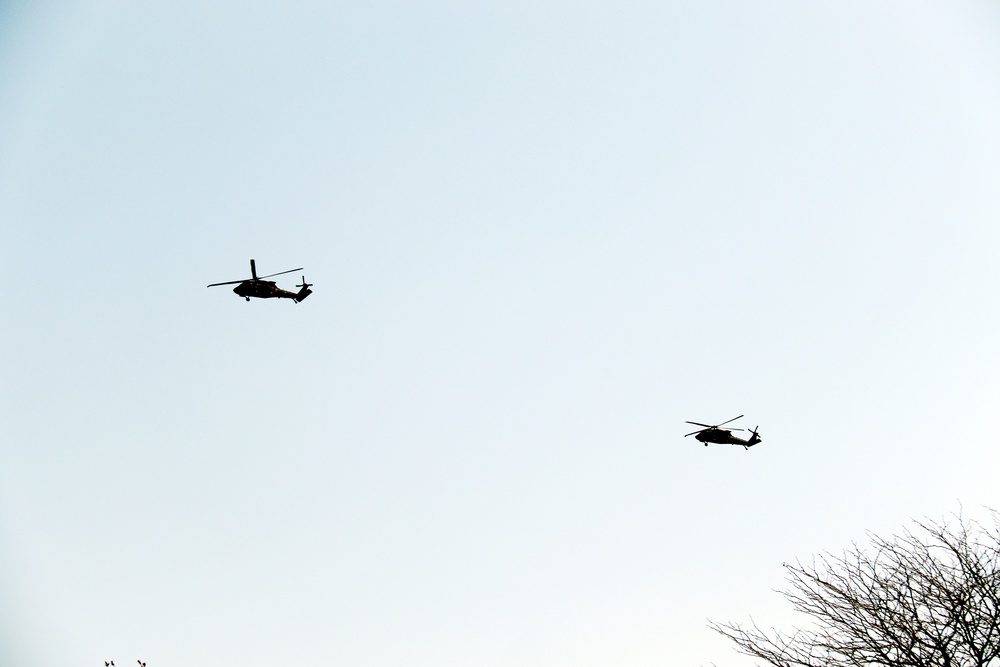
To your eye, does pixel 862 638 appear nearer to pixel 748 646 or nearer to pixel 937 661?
pixel 937 661

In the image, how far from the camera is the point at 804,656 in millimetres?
14359

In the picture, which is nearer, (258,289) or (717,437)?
(258,289)

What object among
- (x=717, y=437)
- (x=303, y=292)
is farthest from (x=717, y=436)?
(x=303, y=292)

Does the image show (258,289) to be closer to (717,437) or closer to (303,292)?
(303,292)

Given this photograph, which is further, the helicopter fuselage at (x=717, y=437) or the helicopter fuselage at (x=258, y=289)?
the helicopter fuselage at (x=717, y=437)

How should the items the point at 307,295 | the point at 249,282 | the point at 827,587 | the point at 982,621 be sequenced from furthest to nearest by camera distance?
the point at 307,295 < the point at 249,282 < the point at 827,587 < the point at 982,621

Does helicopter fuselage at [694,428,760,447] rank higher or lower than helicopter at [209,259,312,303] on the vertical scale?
lower

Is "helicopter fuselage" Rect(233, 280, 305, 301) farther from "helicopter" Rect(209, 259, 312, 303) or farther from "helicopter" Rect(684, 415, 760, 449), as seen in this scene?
"helicopter" Rect(684, 415, 760, 449)

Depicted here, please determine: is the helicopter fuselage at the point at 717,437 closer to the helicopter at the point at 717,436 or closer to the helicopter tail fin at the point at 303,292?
the helicopter at the point at 717,436

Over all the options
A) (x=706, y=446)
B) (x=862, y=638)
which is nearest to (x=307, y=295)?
(x=706, y=446)

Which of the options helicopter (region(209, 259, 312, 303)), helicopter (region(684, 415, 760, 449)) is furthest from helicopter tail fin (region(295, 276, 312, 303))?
helicopter (region(684, 415, 760, 449))

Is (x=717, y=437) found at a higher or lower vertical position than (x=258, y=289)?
lower

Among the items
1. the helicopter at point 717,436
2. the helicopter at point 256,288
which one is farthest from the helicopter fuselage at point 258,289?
the helicopter at point 717,436

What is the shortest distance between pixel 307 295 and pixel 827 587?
Result: 69.6 ft
